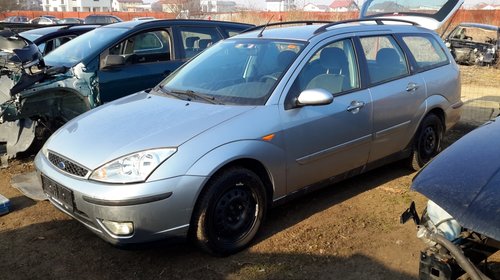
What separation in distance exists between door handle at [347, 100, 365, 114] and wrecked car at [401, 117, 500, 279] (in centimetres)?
180

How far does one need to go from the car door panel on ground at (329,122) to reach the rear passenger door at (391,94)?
0.18 metres

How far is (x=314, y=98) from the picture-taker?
3701mm

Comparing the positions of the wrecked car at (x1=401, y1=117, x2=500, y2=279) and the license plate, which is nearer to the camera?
the wrecked car at (x1=401, y1=117, x2=500, y2=279)

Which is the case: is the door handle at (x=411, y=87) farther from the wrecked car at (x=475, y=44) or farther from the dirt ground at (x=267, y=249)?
the wrecked car at (x=475, y=44)

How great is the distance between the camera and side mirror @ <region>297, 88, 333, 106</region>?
12.1 feet

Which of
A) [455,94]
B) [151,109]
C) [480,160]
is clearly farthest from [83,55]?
[480,160]

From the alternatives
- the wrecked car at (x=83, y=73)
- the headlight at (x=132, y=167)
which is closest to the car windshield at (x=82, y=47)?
the wrecked car at (x=83, y=73)

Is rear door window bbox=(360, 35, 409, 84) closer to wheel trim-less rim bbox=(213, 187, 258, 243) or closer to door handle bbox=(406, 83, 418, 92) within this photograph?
door handle bbox=(406, 83, 418, 92)

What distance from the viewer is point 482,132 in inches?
103

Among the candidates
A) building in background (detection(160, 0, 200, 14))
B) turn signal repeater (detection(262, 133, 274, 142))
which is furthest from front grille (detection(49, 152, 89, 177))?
building in background (detection(160, 0, 200, 14))

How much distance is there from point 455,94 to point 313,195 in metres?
2.27

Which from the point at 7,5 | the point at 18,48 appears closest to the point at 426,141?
the point at 18,48

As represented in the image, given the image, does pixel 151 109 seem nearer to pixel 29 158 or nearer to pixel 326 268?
pixel 326 268

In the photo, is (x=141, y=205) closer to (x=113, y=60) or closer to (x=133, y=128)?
(x=133, y=128)
